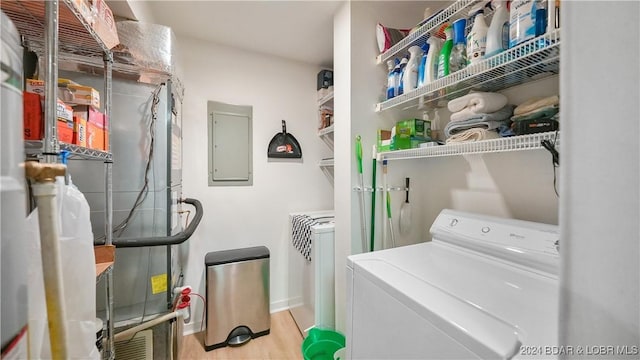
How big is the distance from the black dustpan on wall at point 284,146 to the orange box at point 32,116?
1.67 m

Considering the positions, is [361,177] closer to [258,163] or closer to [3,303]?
[258,163]

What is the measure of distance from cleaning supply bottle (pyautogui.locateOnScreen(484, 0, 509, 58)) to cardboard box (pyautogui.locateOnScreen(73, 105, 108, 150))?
5.19 feet

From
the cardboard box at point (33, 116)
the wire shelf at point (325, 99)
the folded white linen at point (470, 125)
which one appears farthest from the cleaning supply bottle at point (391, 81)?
the cardboard box at point (33, 116)

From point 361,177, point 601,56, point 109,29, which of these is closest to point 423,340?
point 601,56

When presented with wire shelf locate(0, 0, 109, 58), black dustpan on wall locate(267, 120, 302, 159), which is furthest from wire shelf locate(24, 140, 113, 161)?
black dustpan on wall locate(267, 120, 302, 159)

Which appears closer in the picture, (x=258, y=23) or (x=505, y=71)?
Answer: (x=505, y=71)

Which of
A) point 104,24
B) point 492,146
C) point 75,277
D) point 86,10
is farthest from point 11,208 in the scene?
point 492,146

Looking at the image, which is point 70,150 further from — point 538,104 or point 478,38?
point 538,104

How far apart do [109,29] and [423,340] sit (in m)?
1.67

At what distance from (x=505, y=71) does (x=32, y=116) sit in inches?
65.2

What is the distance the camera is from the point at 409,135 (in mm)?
1474

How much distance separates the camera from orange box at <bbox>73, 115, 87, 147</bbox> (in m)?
0.81

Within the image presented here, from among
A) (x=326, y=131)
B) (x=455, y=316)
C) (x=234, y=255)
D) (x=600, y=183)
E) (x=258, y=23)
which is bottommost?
(x=234, y=255)

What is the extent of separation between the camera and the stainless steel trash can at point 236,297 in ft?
6.07
